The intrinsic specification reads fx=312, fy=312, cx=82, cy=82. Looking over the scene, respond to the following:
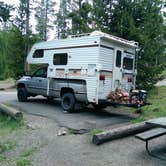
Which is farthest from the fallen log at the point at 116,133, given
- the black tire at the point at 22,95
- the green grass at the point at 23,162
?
the black tire at the point at 22,95

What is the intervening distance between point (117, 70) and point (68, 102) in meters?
2.19

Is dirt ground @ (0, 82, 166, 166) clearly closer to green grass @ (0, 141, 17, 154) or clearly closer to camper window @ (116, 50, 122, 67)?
green grass @ (0, 141, 17, 154)

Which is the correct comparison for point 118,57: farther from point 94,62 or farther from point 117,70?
point 94,62

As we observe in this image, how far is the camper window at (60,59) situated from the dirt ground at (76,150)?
407 centimetres

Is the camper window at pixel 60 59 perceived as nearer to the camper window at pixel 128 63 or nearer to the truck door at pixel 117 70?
the truck door at pixel 117 70

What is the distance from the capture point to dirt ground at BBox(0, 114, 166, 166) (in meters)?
6.11

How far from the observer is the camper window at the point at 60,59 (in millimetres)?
11982

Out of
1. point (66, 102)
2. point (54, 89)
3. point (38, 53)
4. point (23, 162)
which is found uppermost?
point (38, 53)

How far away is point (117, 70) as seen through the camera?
1159 centimetres

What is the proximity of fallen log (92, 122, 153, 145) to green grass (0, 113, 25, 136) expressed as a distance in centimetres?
283

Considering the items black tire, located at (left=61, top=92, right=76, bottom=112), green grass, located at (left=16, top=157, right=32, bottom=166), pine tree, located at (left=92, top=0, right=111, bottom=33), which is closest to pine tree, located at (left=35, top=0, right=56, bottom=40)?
pine tree, located at (left=92, top=0, right=111, bottom=33)

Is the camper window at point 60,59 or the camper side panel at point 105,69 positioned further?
the camper window at point 60,59

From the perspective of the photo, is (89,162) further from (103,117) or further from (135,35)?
(135,35)

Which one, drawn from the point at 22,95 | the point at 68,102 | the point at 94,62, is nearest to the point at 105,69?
the point at 94,62
